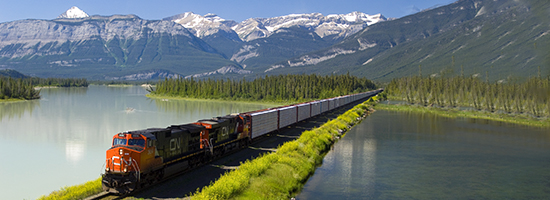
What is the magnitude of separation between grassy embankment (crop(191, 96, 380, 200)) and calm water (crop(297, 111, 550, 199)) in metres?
1.11

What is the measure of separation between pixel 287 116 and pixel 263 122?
11.4 metres

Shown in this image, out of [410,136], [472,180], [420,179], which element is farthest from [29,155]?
[410,136]

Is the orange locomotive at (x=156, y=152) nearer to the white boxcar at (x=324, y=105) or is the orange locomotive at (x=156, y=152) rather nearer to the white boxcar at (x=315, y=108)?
the white boxcar at (x=315, y=108)

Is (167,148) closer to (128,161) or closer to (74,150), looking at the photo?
(128,161)

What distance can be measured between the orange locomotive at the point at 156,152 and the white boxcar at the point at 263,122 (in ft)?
26.8

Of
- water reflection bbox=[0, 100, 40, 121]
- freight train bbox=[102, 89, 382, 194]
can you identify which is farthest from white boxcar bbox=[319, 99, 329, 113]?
water reflection bbox=[0, 100, 40, 121]

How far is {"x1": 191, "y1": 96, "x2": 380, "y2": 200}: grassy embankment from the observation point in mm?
22672

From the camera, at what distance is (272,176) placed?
2792 centimetres

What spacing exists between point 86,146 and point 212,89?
140 meters

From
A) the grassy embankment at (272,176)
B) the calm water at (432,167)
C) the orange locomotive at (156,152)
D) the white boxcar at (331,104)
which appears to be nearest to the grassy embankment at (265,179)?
the grassy embankment at (272,176)

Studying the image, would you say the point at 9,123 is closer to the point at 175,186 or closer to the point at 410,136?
the point at 175,186

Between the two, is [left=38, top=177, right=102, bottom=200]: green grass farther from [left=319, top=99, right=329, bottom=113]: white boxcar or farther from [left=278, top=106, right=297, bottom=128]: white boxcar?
[left=319, top=99, right=329, bottom=113]: white boxcar

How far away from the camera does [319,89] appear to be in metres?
181

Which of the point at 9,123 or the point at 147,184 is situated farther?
the point at 9,123
